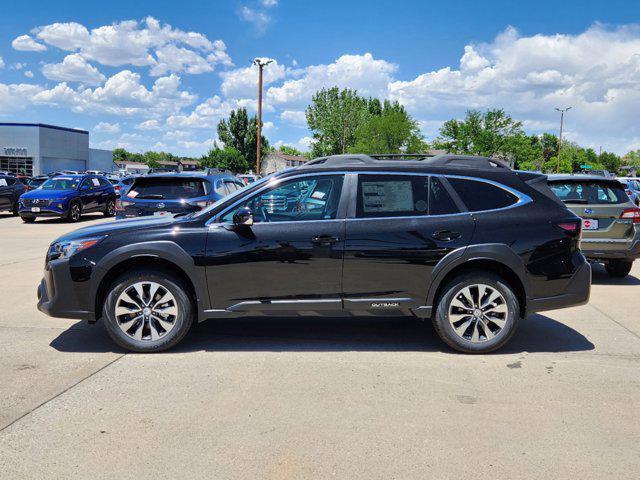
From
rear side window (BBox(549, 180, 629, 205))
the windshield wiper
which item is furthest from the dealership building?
rear side window (BBox(549, 180, 629, 205))

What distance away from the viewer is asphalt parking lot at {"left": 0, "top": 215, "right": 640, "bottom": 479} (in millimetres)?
3133

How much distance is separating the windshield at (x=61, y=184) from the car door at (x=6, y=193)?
4.21 feet

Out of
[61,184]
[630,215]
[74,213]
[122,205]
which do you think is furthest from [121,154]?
[630,215]

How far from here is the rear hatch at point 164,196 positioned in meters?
9.22

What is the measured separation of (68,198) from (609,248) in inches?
666

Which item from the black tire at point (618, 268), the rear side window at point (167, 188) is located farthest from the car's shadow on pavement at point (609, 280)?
the rear side window at point (167, 188)

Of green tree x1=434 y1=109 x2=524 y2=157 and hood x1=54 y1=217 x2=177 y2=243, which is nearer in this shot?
hood x1=54 y1=217 x2=177 y2=243

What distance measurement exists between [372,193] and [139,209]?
537 centimetres

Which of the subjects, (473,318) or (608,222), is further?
(608,222)

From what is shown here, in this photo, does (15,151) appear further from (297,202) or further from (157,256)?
(297,202)

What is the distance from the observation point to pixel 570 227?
5121 millimetres

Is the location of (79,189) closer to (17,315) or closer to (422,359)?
(17,315)

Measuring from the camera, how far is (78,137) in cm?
6688

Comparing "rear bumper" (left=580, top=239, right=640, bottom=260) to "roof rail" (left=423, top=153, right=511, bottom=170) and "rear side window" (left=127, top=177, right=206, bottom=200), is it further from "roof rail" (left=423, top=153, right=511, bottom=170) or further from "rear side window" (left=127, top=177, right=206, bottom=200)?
"rear side window" (left=127, top=177, right=206, bottom=200)
